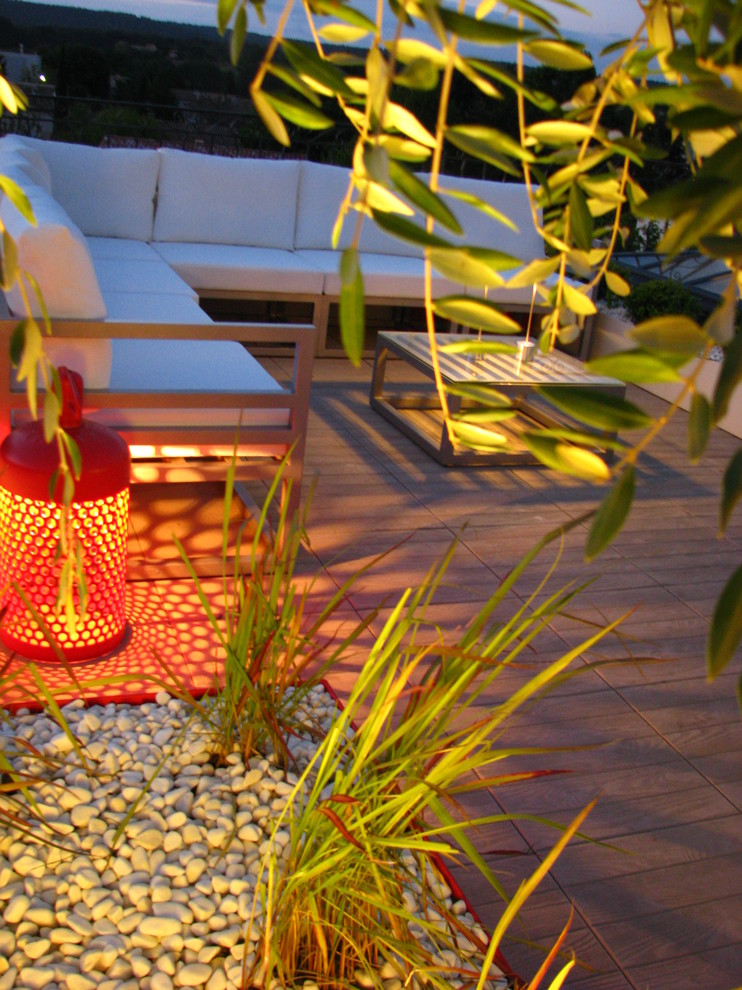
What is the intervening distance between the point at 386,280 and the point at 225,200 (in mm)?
1098

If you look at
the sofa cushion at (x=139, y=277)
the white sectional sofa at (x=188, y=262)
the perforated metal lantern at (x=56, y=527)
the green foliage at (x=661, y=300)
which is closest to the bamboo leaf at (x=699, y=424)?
the perforated metal lantern at (x=56, y=527)

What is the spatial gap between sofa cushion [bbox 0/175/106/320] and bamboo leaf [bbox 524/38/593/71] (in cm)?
257

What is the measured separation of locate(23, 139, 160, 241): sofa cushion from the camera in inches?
216

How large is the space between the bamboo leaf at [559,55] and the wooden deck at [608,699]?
102 centimetres

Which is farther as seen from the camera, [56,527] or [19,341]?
[56,527]

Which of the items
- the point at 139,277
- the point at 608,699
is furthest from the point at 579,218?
the point at 139,277

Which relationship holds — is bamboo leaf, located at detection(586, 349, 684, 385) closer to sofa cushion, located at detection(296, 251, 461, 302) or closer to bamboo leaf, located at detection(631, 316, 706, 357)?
bamboo leaf, located at detection(631, 316, 706, 357)

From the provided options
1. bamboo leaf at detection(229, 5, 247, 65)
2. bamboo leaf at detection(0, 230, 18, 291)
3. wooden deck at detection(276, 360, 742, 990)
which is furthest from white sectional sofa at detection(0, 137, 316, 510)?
bamboo leaf at detection(229, 5, 247, 65)

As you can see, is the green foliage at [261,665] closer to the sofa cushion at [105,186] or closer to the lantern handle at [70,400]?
the lantern handle at [70,400]

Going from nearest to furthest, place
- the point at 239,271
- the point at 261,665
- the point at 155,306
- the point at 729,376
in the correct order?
1. the point at 729,376
2. the point at 261,665
3. the point at 155,306
4. the point at 239,271

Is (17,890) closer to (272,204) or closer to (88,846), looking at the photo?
(88,846)

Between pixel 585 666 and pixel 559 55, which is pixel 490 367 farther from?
pixel 559 55

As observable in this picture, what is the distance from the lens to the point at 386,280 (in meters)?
5.81

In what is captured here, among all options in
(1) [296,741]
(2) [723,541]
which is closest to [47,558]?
(1) [296,741]
